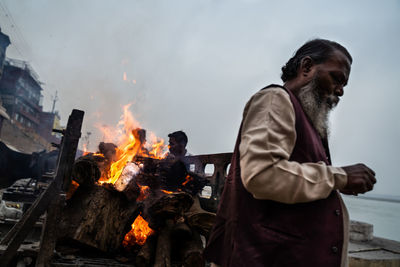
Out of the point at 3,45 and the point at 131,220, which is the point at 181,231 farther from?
the point at 3,45

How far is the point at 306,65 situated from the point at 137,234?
338 cm

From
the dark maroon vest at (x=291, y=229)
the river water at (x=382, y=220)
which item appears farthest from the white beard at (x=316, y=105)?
the river water at (x=382, y=220)

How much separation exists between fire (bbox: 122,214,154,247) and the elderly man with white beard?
258 centimetres

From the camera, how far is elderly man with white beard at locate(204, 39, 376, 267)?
1.10 m

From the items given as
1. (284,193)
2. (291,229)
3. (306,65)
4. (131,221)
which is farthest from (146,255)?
(306,65)

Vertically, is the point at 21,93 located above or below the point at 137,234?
above

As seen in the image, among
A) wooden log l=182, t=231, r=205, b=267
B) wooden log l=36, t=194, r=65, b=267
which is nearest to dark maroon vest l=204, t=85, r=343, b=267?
wooden log l=182, t=231, r=205, b=267

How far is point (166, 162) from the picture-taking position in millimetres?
4473

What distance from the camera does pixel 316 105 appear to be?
4.86 ft

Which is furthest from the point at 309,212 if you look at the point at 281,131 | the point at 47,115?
the point at 47,115

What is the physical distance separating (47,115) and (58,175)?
6394cm

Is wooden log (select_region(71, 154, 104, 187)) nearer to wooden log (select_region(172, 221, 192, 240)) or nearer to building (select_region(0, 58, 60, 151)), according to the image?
wooden log (select_region(172, 221, 192, 240))

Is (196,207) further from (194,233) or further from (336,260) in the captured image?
(336,260)

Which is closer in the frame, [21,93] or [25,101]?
[21,93]
